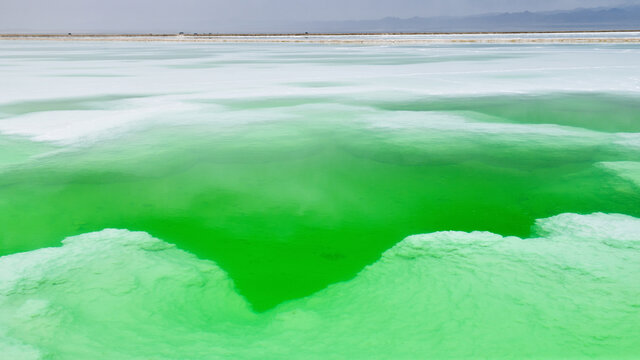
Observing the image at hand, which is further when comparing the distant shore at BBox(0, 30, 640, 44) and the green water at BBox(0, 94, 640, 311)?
the distant shore at BBox(0, 30, 640, 44)

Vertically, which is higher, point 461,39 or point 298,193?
point 461,39

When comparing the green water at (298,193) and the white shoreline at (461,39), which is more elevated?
the white shoreline at (461,39)

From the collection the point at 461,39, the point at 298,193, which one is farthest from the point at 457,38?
the point at 298,193

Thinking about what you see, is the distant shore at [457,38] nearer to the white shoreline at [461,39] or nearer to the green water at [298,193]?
the white shoreline at [461,39]

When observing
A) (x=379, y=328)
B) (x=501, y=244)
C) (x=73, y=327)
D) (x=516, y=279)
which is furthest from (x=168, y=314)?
(x=501, y=244)

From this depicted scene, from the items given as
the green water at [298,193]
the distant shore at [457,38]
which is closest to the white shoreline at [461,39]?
the distant shore at [457,38]

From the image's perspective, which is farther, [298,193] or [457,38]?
[457,38]

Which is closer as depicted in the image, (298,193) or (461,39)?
(298,193)

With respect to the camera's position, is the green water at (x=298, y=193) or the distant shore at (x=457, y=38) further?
the distant shore at (x=457, y=38)

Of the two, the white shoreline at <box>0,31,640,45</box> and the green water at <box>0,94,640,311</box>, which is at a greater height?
the white shoreline at <box>0,31,640,45</box>

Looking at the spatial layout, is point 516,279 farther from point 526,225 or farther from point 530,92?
point 530,92

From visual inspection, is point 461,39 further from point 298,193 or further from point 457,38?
point 298,193

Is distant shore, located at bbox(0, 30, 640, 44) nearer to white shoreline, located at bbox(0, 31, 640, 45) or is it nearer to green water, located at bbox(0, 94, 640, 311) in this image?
white shoreline, located at bbox(0, 31, 640, 45)

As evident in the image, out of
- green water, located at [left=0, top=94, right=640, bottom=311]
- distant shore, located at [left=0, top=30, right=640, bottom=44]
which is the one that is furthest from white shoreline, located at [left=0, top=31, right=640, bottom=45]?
green water, located at [left=0, top=94, right=640, bottom=311]
